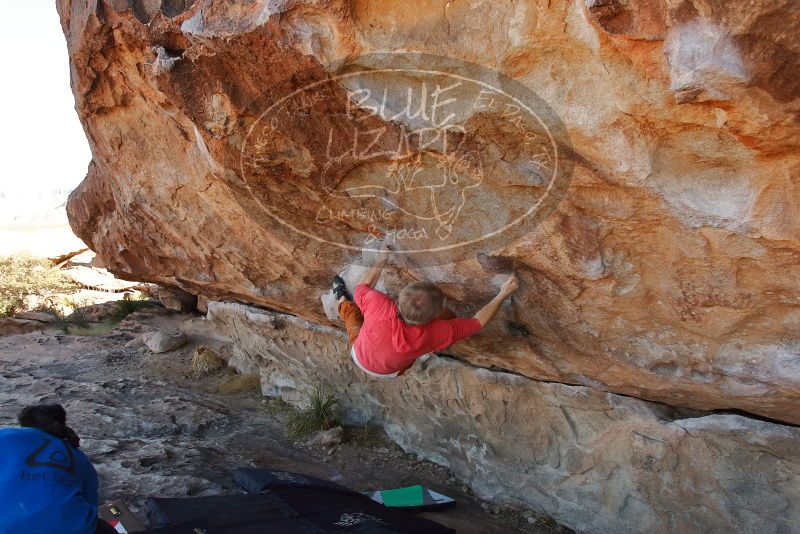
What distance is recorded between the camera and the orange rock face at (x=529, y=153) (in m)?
→ 2.08

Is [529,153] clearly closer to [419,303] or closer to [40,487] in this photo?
[419,303]

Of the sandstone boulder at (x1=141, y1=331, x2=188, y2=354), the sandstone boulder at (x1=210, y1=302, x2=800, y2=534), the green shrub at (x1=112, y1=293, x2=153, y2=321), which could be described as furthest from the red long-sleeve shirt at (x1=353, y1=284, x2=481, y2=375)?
the green shrub at (x1=112, y1=293, x2=153, y2=321)

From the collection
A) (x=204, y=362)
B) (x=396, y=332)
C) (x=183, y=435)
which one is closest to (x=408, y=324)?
(x=396, y=332)

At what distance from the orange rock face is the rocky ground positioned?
1.23 metres

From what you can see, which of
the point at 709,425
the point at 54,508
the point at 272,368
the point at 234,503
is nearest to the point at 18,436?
the point at 54,508

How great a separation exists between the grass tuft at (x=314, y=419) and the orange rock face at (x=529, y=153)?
170 centimetres

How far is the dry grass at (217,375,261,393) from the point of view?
260 inches

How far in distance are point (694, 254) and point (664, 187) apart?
37 centimetres

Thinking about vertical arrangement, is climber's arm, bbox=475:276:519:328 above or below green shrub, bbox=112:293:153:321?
above

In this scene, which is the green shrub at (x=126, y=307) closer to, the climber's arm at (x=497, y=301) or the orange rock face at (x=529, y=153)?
the orange rock face at (x=529, y=153)

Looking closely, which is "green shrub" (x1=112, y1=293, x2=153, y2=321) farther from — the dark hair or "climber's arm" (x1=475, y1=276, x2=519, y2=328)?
"climber's arm" (x1=475, y1=276, x2=519, y2=328)

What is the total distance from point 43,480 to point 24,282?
33.3ft

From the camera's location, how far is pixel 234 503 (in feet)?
11.3

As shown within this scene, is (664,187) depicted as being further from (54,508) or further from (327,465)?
(327,465)
